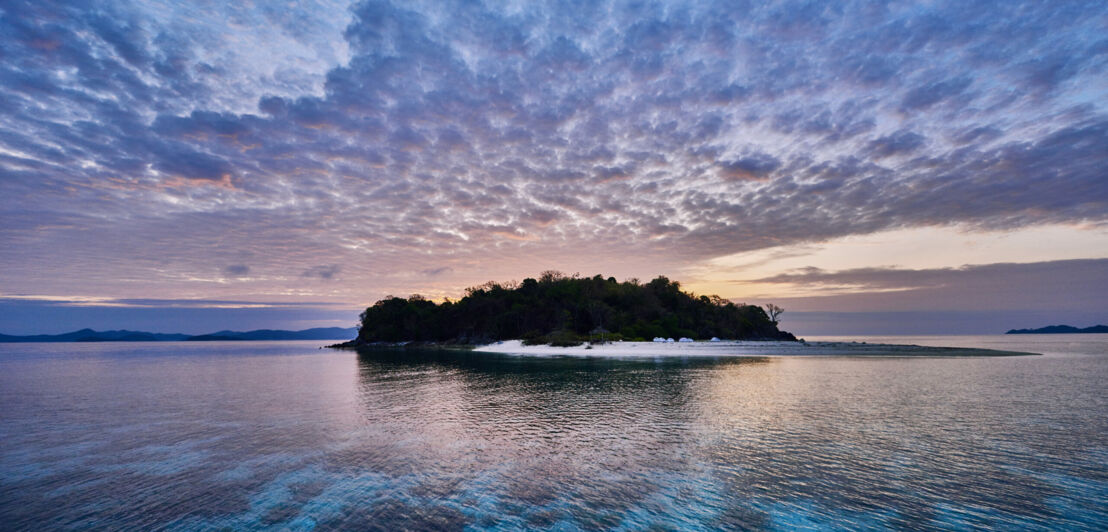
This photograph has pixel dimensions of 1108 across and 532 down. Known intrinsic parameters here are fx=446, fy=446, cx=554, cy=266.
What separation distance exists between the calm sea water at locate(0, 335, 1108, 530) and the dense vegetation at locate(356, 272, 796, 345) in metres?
82.9

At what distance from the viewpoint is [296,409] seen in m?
29.7

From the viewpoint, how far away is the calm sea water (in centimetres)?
1240

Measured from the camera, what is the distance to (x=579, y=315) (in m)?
140

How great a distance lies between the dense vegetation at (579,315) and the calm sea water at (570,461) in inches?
3263

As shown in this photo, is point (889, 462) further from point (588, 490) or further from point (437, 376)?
point (437, 376)

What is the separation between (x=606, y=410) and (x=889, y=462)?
1451cm

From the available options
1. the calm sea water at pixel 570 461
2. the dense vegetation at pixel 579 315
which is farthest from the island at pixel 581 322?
the calm sea water at pixel 570 461

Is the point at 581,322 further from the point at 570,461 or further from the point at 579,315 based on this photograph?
the point at 570,461

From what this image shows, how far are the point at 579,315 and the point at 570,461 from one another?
123133 mm

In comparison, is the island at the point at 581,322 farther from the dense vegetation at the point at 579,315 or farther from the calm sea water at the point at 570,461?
the calm sea water at the point at 570,461

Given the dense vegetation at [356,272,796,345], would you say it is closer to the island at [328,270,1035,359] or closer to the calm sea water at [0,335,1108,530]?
the island at [328,270,1035,359]

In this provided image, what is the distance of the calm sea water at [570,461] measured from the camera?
40.7 ft

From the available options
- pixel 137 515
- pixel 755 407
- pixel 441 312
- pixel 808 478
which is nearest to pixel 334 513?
pixel 137 515

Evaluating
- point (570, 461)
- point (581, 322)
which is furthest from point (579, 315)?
point (570, 461)
